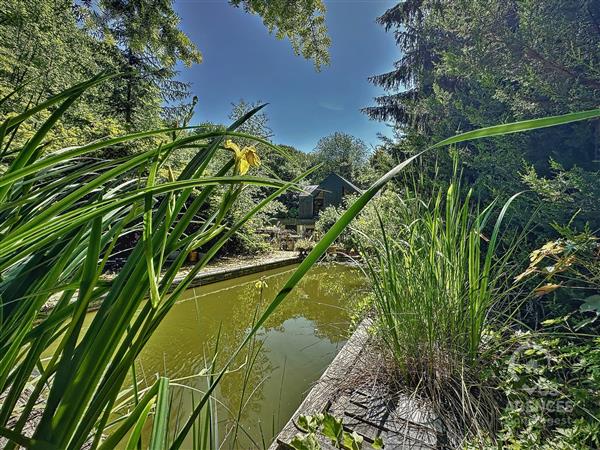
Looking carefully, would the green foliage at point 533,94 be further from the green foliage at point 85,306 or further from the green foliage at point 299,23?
the green foliage at point 85,306

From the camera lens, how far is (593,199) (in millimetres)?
2340

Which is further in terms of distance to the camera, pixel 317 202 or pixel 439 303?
pixel 317 202

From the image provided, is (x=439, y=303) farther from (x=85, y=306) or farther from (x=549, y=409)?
(x=85, y=306)

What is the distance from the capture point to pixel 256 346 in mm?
2387

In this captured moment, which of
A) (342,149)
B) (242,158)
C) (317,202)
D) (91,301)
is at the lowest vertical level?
(91,301)

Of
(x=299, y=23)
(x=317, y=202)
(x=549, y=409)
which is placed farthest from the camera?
(x=317, y=202)

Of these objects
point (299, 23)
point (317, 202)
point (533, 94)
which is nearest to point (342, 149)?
point (317, 202)

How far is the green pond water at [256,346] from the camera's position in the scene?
6.27 ft

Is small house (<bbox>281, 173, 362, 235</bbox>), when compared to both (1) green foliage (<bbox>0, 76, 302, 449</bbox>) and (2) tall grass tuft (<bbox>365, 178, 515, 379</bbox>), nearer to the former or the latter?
(2) tall grass tuft (<bbox>365, 178, 515, 379</bbox>)

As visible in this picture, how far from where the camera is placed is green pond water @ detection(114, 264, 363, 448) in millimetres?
1912

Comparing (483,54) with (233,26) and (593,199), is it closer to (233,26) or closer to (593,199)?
(593,199)

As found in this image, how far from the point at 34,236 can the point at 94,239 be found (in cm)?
7

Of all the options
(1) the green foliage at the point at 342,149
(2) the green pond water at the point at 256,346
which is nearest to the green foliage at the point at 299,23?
(2) the green pond water at the point at 256,346

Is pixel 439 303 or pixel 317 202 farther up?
pixel 317 202
